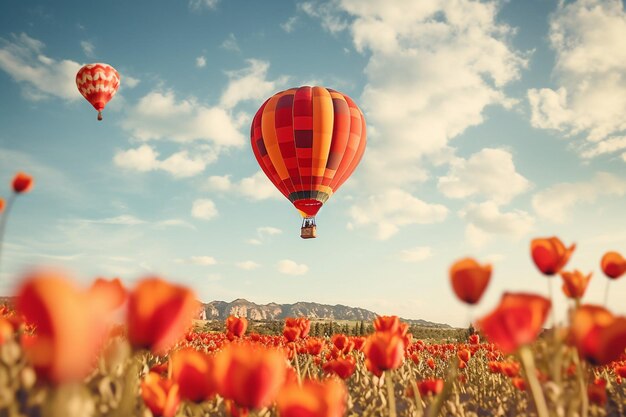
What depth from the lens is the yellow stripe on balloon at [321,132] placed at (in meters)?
25.0

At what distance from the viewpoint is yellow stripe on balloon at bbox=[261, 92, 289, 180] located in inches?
1012

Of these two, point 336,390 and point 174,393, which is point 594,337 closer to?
point 336,390

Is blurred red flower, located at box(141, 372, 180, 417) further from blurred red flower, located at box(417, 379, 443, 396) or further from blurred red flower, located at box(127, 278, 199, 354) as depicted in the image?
blurred red flower, located at box(417, 379, 443, 396)

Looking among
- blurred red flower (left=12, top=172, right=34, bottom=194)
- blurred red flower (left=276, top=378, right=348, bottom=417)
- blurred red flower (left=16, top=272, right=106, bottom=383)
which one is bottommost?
blurred red flower (left=276, top=378, right=348, bottom=417)

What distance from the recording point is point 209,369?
1.90 metres

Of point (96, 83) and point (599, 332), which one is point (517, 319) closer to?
point (599, 332)

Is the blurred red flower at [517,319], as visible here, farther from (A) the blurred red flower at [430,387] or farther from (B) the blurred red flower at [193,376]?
(A) the blurred red flower at [430,387]

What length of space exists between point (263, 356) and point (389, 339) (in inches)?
59.8

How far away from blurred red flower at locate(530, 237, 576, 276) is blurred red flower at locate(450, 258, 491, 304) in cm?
46

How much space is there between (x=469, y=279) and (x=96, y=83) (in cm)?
3527

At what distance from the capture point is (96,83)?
31.6m

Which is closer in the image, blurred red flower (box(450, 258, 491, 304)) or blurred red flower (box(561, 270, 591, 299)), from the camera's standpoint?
blurred red flower (box(450, 258, 491, 304))

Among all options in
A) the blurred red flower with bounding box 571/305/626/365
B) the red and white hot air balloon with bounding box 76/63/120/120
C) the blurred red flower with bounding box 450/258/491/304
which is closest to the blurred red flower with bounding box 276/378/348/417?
the blurred red flower with bounding box 450/258/491/304

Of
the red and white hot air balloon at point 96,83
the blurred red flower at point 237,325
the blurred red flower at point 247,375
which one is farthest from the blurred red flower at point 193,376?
the red and white hot air balloon at point 96,83
